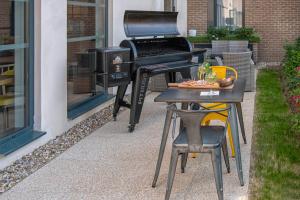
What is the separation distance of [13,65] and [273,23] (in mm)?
11202

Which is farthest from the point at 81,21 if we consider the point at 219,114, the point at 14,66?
the point at 219,114

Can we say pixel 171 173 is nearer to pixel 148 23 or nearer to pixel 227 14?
pixel 148 23

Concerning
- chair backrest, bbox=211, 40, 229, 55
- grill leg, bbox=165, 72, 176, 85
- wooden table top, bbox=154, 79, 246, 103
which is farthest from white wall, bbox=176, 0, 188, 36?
wooden table top, bbox=154, 79, 246, 103

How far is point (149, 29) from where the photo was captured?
26.8 ft

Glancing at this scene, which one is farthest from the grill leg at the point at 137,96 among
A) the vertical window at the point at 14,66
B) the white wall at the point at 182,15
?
the white wall at the point at 182,15

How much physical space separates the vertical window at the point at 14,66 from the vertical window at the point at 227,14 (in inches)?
421

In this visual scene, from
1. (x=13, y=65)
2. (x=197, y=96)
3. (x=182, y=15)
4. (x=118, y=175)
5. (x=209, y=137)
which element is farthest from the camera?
(x=182, y=15)

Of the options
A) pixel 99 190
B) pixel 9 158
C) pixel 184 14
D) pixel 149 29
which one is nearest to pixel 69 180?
pixel 99 190

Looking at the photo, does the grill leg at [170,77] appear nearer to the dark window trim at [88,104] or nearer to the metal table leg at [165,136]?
the dark window trim at [88,104]

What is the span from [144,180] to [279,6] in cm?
1172

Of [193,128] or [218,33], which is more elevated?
[218,33]

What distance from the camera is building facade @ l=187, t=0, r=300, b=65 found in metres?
15.6

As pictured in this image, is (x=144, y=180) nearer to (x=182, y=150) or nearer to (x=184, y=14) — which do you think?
(x=182, y=150)

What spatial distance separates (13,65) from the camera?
5809 millimetres
